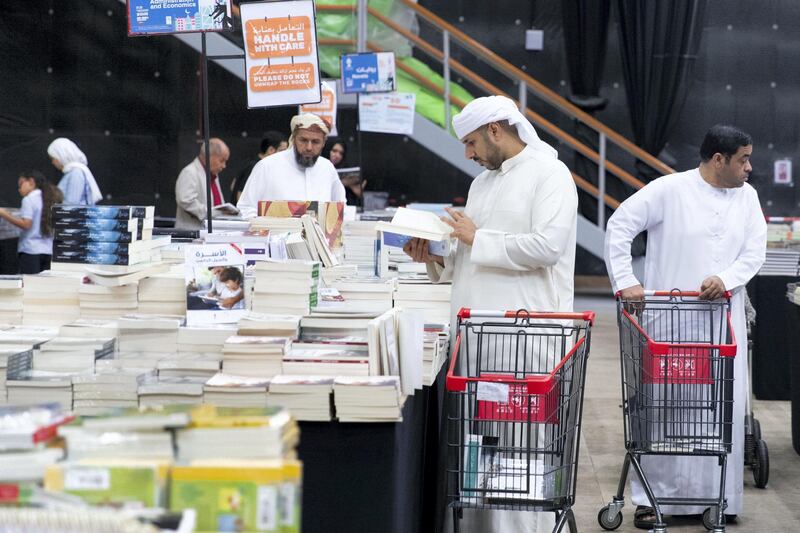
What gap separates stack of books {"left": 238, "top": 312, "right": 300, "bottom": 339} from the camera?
342 centimetres

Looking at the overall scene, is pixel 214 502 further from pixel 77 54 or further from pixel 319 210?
pixel 77 54

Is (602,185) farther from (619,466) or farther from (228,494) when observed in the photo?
(228,494)

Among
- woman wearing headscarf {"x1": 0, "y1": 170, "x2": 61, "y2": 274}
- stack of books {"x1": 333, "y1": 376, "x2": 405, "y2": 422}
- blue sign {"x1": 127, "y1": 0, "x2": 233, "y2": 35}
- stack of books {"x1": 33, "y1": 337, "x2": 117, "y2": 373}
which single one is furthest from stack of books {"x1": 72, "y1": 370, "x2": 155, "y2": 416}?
woman wearing headscarf {"x1": 0, "y1": 170, "x2": 61, "y2": 274}

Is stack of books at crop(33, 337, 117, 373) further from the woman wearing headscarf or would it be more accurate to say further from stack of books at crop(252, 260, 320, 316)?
the woman wearing headscarf

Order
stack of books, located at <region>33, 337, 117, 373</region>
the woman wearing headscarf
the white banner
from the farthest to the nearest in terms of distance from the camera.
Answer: the white banner < the woman wearing headscarf < stack of books, located at <region>33, 337, 117, 373</region>

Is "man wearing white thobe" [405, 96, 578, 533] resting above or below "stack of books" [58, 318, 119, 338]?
above

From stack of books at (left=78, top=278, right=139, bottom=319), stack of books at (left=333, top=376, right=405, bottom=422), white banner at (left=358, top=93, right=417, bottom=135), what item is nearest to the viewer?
stack of books at (left=333, top=376, right=405, bottom=422)

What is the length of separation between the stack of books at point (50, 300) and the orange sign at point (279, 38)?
2.62 m

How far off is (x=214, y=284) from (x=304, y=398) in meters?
0.68

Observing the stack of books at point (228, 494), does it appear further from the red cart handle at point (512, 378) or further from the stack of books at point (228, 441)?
the red cart handle at point (512, 378)

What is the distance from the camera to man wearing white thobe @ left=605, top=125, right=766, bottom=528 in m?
5.22

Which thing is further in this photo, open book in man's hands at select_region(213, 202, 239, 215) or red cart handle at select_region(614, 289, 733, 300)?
open book in man's hands at select_region(213, 202, 239, 215)

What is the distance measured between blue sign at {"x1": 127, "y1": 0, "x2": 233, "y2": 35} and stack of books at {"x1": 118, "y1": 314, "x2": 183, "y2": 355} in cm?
210

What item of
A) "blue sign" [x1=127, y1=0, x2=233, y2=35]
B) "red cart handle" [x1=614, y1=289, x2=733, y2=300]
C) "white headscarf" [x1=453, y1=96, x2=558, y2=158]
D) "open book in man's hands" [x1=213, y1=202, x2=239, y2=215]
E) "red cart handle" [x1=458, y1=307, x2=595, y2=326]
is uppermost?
"blue sign" [x1=127, y1=0, x2=233, y2=35]
